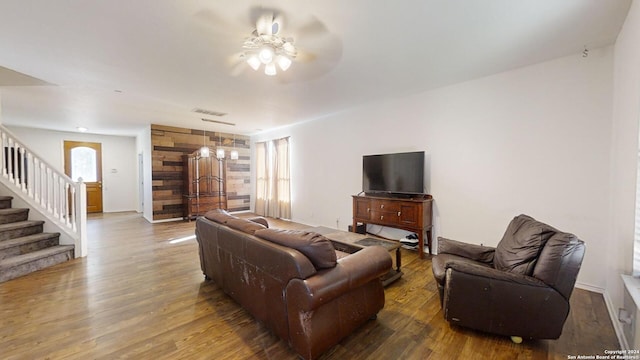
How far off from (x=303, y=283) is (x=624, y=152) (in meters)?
2.91

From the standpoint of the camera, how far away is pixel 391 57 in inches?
109

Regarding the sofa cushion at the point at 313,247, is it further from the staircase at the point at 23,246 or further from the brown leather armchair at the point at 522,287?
the staircase at the point at 23,246

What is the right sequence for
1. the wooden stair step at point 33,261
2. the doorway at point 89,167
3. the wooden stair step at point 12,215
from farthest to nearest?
the doorway at point 89,167
the wooden stair step at point 12,215
the wooden stair step at point 33,261

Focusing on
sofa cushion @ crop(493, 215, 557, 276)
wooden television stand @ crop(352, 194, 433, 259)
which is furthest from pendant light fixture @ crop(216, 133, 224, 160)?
sofa cushion @ crop(493, 215, 557, 276)

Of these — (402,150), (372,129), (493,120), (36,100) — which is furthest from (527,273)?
(36,100)

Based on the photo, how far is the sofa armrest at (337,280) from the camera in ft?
5.13

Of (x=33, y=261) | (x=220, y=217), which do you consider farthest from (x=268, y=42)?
(x=33, y=261)

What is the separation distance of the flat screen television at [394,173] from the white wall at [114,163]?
8.17 meters

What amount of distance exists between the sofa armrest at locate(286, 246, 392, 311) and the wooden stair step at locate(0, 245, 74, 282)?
377 centimetres

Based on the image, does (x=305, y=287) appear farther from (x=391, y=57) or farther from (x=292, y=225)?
(x=292, y=225)

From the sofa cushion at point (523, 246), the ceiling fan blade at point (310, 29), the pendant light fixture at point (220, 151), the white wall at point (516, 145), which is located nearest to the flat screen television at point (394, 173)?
the white wall at point (516, 145)

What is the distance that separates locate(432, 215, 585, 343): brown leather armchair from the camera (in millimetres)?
1717

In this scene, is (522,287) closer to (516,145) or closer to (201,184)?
(516,145)

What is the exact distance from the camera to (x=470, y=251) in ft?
8.30
